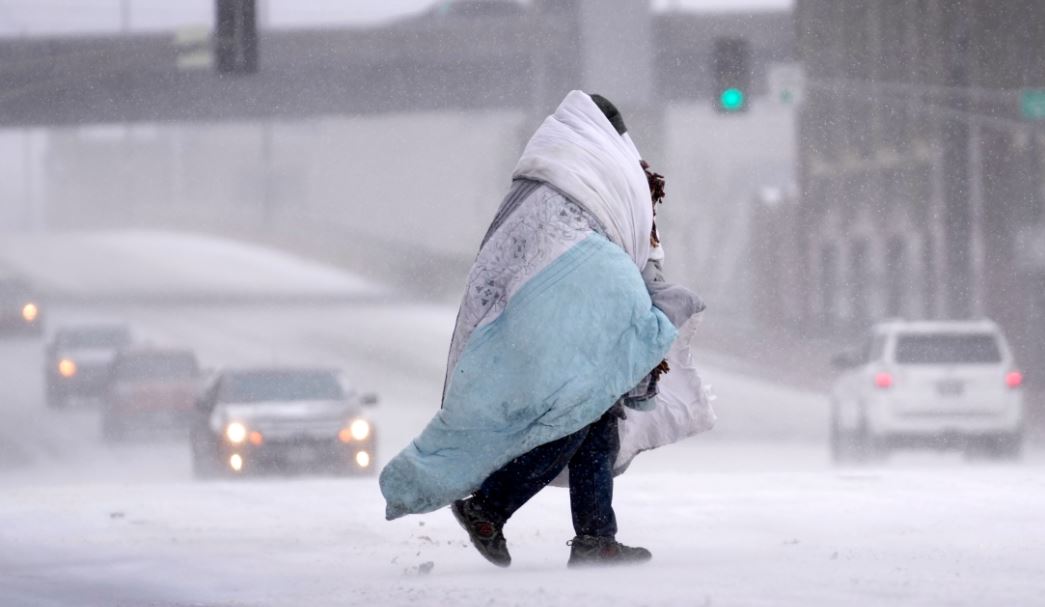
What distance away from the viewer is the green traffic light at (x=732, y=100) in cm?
2552

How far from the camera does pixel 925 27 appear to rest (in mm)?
45938

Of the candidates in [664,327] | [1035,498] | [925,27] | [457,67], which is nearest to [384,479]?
[664,327]

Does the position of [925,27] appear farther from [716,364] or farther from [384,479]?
[384,479]

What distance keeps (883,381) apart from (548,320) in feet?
51.3

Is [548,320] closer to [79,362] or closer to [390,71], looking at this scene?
[79,362]

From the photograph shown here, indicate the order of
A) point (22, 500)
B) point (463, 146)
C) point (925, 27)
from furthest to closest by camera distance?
point (463, 146) → point (925, 27) → point (22, 500)

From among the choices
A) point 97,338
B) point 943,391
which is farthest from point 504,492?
point 97,338

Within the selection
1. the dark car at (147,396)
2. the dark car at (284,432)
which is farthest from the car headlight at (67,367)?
the dark car at (284,432)

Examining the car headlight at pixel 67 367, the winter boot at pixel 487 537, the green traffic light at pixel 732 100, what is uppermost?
the winter boot at pixel 487 537

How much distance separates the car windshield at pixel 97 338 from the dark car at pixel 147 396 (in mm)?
6693

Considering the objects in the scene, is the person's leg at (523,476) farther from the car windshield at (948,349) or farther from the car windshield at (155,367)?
the car windshield at (155,367)

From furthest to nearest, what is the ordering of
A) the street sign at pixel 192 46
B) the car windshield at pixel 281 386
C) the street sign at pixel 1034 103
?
the street sign at pixel 1034 103
the street sign at pixel 192 46
the car windshield at pixel 281 386

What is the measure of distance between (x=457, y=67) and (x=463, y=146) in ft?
311

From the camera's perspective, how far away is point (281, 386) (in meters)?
19.2
